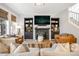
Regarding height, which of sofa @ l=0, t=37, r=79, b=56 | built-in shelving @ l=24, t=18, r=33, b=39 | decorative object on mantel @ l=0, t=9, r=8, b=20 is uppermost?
decorative object on mantel @ l=0, t=9, r=8, b=20

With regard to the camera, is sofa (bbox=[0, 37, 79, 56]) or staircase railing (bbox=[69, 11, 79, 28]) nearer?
sofa (bbox=[0, 37, 79, 56])

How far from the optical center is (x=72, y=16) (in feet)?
19.7

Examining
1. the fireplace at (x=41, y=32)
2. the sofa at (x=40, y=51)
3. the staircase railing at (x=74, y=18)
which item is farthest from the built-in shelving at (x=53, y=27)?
the sofa at (x=40, y=51)

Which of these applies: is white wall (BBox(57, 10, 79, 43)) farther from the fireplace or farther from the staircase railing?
the fireplace

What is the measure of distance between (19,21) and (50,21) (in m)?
1.67

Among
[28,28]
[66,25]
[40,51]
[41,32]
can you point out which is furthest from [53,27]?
[40,51]

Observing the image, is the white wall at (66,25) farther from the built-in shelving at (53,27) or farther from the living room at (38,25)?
the built-in shelving at (53,27)

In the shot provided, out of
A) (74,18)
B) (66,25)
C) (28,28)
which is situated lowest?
(28,28)

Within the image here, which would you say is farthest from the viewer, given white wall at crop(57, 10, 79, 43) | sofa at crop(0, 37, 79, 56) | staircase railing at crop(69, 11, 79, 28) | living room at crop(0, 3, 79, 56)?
white wall at crop(57, 10, 79, 43)

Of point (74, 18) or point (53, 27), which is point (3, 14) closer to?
point (74, 18)

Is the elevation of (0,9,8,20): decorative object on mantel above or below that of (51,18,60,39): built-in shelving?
above

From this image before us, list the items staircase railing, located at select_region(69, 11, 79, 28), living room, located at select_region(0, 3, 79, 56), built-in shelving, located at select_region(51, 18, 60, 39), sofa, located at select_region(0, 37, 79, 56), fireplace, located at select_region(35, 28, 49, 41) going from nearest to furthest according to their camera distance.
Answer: sofa, located at select_region(0, 37, 79, 56), living room, located at select_region(0, 3, 79, 56), staircase railing, located at select_region(69, 11, 79, 28), built-in shelving, located at select_region(51, 18, 60, 39), fireplace, located at select_region(35, 28, 49, 41)

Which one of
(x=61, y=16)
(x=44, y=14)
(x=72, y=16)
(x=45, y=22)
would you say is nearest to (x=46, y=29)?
(x=45, y=22)

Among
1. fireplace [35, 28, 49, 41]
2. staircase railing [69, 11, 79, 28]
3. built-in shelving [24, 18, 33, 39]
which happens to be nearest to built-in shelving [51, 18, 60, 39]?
fireplace [35, 28, 49, 41]
